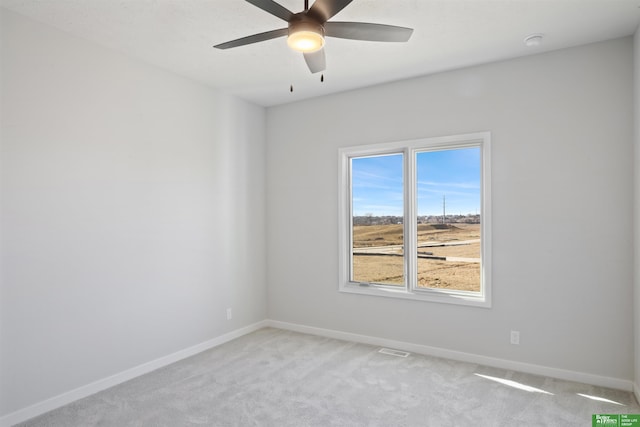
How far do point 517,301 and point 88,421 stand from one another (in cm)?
348

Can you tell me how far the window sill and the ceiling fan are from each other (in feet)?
8.09

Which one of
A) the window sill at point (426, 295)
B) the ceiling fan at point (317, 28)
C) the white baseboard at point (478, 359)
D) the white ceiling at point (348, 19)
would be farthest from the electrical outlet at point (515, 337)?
the ceiling fan at point (317, 28)

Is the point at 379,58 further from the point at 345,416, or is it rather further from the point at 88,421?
the point at 88,421

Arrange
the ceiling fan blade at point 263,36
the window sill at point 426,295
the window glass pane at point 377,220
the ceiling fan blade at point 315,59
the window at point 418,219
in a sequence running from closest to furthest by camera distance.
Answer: the ceiling fan blade at point 263,36, the ceiling fan blade at point 315,59, the window sill at point 426,295, the window at point 418,219, the window glass pane at point 377,220

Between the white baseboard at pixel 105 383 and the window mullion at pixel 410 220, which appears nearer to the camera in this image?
the white baseboard at pixel 105 383

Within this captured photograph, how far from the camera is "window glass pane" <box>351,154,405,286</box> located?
418cm

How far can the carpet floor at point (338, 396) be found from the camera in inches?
103

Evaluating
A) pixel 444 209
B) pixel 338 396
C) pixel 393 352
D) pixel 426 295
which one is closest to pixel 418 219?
pixel 444 209

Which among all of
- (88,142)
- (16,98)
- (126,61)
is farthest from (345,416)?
(126,61)

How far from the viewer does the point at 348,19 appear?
2.76 metres

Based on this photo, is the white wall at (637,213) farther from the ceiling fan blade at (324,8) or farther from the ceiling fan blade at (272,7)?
the ceiling fan blade at (272,7)

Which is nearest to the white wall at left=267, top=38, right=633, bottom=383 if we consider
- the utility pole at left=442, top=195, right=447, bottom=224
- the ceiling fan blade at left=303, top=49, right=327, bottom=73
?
the utility pole at left=442, top=195, right=447, bottom=224

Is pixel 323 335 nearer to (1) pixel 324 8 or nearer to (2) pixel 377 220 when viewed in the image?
(2) pixel 377 220

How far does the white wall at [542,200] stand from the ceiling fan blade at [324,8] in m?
2.07
